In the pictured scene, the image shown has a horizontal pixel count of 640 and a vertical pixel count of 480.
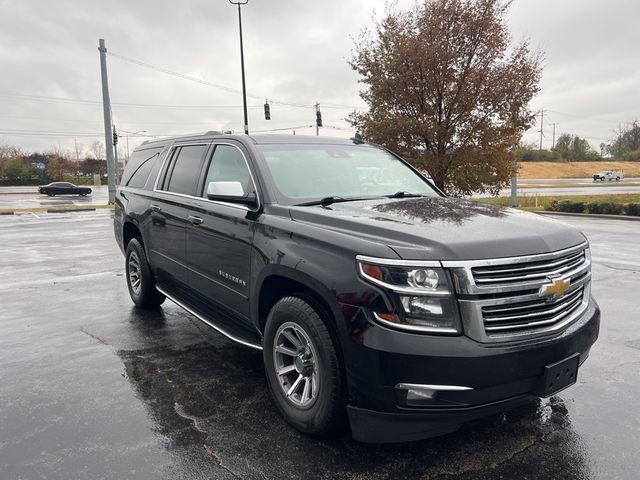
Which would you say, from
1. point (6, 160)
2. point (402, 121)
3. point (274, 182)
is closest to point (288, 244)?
point (274, 182)

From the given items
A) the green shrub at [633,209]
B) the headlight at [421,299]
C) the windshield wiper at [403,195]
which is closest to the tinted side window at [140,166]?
the windshield wiper at [403,195]

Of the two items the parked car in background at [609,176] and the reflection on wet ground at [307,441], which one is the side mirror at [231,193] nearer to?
the reflection on wet ground at [307,441]

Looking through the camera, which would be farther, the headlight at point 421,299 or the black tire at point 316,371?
the black tire at point 316,371

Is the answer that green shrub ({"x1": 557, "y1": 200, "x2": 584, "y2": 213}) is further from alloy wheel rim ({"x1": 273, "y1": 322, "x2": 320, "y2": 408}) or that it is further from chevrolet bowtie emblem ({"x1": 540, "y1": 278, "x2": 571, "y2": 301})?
alloy wheel rim ({"x1": 273, "y1": 322, "x2": 320, "y2": 408})

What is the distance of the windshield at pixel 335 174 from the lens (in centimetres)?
387

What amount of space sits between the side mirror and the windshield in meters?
0.23

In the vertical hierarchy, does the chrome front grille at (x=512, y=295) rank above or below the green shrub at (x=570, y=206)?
above

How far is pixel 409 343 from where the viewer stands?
250cm

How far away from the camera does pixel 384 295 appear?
257 cm

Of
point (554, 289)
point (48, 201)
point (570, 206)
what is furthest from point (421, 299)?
point (48, 201)

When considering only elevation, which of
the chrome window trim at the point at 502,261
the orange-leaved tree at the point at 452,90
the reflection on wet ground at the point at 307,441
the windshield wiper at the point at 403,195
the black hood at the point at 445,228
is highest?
the orange-leaved tree at the point at 452,90

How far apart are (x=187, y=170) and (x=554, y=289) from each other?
3497 millimetres

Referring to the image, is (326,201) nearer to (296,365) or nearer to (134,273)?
(296,365)

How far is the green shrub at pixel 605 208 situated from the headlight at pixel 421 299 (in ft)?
63.1
